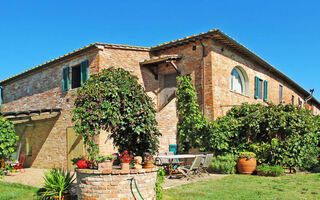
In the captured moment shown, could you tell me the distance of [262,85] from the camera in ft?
50.1

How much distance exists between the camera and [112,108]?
5793mm

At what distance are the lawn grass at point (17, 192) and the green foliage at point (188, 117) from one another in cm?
579

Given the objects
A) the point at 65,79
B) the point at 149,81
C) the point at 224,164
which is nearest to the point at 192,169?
the point at 224,164

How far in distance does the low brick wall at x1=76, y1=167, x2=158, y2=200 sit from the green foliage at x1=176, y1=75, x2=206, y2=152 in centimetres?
581

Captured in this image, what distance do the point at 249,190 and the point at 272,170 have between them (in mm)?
2935

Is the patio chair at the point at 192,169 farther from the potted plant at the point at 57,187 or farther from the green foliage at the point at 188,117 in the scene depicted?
the potted plant at the point at 57,187

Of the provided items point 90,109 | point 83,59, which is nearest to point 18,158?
point 83,59

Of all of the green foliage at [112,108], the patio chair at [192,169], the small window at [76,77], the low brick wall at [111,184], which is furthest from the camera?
the small window at [76,77]

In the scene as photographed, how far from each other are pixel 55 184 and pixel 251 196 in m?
4.35

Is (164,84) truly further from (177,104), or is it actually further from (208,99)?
(208,99)

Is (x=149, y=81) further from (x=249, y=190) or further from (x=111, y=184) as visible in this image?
(x=111, y=184)

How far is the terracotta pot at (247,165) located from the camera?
9.84 metres

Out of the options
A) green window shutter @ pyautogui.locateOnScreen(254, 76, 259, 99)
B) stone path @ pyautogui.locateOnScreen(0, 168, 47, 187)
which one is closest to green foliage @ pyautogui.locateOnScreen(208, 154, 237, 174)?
green window shutter @ pyautogui.locateOnScreen(254, 76, 259, 99)

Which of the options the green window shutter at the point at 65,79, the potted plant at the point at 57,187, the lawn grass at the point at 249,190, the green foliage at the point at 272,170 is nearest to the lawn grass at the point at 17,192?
the potted plant at the point at 57,187
